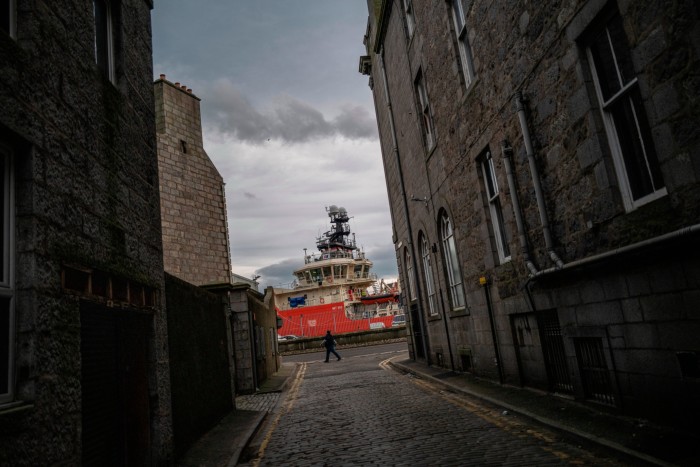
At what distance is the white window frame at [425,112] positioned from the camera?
14047 millimetres

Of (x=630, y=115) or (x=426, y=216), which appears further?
(x=426, y=216)

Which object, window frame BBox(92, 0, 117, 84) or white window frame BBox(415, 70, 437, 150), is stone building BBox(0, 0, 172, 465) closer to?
window frame BBox(92, 0, 117, 84)

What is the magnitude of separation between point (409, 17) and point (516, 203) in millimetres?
9261

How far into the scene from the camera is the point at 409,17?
A: 15.3m

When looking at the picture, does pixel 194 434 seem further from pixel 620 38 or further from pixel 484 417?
pixel 620 38

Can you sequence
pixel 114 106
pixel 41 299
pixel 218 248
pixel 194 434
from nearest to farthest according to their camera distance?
pixel 41 299
pixel 114 106
pixel 194 434
pixel 218 248

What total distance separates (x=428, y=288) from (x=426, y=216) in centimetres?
265

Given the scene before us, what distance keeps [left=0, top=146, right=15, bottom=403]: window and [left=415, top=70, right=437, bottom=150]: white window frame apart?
11.5 m

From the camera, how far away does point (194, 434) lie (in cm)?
742

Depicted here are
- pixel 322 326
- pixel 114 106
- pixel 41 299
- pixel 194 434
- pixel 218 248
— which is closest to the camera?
pixel 41 299

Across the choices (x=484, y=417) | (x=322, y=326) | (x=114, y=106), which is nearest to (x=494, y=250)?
(x=484, y=417)

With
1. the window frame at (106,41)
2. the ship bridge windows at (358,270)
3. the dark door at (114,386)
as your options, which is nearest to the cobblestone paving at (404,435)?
the dark door at (114,386)

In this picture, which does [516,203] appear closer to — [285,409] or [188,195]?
[285,409]

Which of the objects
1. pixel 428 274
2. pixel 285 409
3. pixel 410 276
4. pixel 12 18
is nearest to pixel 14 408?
pixel 12 18
